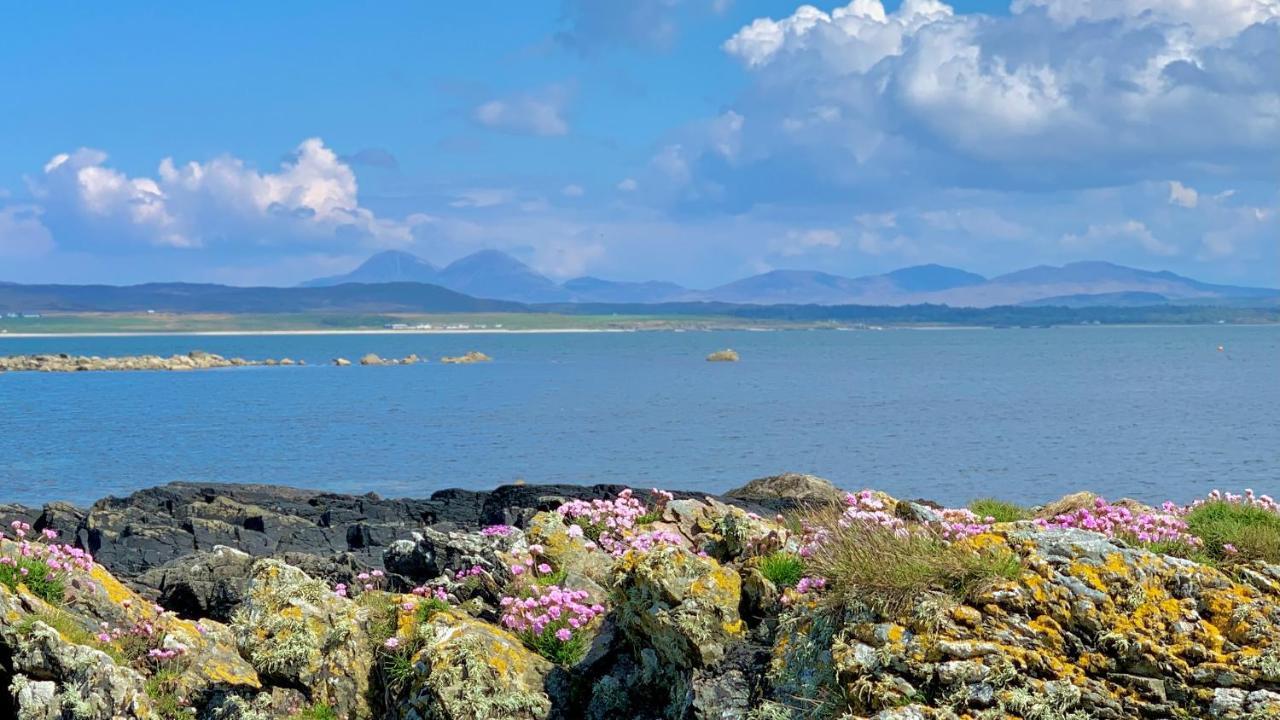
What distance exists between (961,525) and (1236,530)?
272 cm

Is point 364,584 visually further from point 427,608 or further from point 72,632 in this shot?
point 72,632

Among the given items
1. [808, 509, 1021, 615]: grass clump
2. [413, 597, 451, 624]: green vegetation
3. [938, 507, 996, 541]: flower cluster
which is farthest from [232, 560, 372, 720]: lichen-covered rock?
[938, 507, 996, 541]: flower cluster

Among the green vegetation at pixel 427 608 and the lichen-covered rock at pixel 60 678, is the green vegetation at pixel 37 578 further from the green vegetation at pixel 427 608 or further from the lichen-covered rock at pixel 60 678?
the green vegetation at pixel 427 608

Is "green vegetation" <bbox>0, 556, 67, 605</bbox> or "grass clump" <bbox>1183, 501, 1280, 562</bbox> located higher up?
"grass clump" <bbox>1183, 501, 1280, 562</bbox>

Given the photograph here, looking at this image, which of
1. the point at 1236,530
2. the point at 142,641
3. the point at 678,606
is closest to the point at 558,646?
the point at 678,606

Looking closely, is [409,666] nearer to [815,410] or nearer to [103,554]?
[103,554]

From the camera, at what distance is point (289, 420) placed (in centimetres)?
8688

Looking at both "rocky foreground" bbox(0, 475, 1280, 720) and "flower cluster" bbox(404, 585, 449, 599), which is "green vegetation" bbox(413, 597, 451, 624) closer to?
"rocky foreground" bbox(0, 475, 1280, 720)

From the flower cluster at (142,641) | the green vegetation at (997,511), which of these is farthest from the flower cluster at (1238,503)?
the flower cluster at (142,641)

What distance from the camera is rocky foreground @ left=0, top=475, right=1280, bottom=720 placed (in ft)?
29.7

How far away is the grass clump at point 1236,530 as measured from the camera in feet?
35.5

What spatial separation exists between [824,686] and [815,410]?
269 ft

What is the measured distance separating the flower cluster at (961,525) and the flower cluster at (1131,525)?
0.58m

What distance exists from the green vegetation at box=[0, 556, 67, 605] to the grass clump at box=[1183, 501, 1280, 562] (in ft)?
39.9
